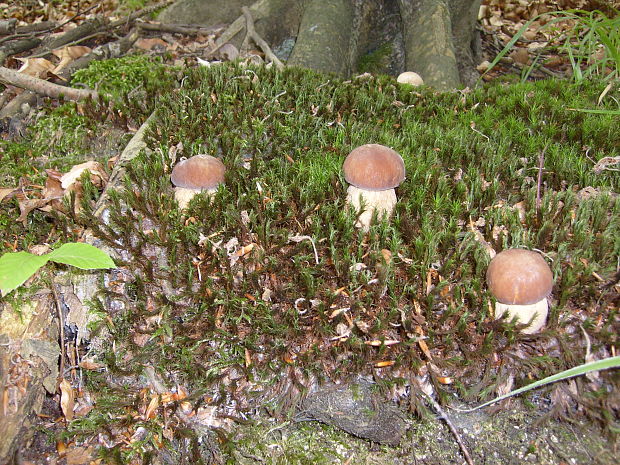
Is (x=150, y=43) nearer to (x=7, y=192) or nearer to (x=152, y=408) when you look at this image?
(x=7, y=192)

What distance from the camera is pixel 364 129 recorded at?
3279 millimetres

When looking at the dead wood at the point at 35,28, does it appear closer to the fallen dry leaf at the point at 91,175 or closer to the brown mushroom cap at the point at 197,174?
the fallen dry leaf at the point at 91,175

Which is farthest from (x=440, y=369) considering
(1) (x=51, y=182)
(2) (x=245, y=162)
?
(1) (x=51, y=182)

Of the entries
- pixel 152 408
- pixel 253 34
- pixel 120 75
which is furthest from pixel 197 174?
pixel 253 34

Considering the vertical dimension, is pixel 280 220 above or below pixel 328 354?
above

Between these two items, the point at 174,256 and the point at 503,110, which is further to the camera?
the point at 503,110

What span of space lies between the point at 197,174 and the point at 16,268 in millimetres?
1110

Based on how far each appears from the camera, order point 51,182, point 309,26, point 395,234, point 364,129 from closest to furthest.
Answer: point 395,234 < point 51,182 < point 364,129 < point 309,26

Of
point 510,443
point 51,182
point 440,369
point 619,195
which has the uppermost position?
point 619,195

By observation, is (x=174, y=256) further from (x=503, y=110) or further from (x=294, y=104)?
(x=503, y=110)

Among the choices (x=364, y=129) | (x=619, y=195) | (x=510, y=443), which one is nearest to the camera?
(x=510, y=443)

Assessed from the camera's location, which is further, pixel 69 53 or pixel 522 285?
pixel 69 53

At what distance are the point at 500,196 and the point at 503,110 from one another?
142 cm

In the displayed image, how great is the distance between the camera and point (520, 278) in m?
1.92
